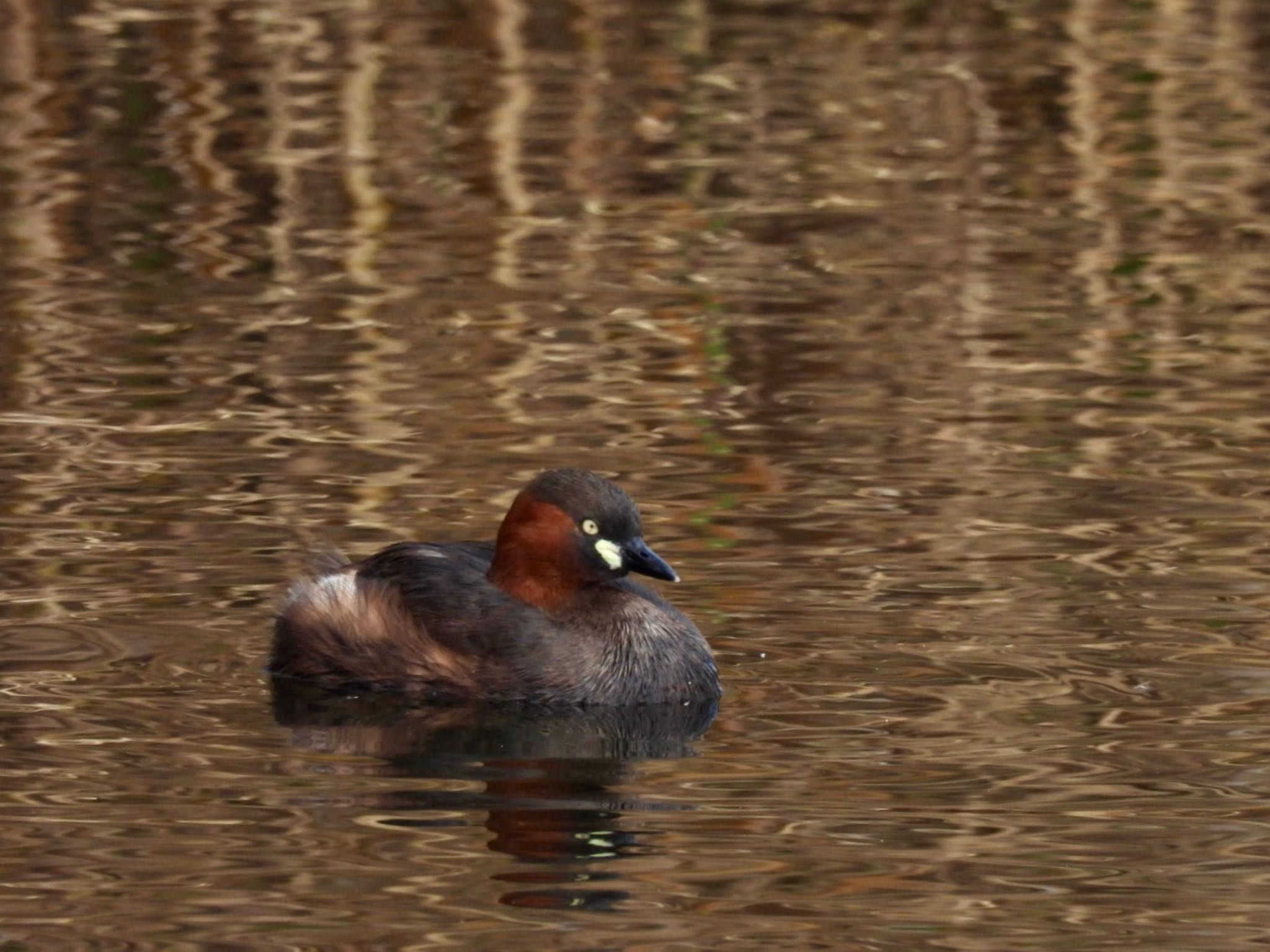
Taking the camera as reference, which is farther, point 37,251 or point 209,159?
point 209,159

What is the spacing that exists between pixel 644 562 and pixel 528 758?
2.74 feet

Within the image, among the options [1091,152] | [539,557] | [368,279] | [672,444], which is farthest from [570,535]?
[1091,152]

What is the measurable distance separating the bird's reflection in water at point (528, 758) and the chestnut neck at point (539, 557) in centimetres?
37

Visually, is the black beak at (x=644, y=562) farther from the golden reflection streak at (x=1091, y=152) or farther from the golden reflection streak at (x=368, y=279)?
the golden reflection streak at (x=1091, y=152)

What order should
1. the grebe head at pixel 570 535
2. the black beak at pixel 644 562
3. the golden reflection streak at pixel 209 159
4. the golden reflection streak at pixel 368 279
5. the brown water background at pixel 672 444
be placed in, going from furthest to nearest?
the golden reflection streak at pixel 209 159 < the golden reflection streak at pixel 368 279 < the grebe head at pixel 570 535 < the black beak at pixel 644 562 < the brown water background at pixel 672 444

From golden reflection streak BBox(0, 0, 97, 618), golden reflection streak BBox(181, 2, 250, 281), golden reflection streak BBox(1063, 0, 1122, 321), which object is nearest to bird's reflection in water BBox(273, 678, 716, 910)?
golden reflection streak BBox(0, 0, 97, 618)

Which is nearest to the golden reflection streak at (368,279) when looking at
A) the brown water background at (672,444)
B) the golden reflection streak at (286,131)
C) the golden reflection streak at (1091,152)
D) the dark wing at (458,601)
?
the brown water background at (672,444)

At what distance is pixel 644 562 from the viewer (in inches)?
330

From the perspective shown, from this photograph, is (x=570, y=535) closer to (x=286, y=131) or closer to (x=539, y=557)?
(x=539, y=557)

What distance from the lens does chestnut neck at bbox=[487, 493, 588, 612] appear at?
8.45m

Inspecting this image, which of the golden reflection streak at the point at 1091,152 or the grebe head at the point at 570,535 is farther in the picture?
the golden reflection streak at the point at 1091,152

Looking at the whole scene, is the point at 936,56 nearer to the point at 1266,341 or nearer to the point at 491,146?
the point at 491,146

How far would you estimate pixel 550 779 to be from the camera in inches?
296

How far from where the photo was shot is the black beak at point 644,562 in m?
8.33
